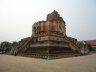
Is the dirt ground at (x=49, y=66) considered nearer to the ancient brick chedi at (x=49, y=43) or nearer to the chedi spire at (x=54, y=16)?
the ancient brick chedi at (x=49, y=43)

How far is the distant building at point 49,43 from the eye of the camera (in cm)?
1879

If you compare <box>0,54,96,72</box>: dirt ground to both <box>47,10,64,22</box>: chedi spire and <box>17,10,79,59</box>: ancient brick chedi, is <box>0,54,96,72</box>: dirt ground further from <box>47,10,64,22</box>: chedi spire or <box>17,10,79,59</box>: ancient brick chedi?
<box>47,10,64,22</box>: chedi spire

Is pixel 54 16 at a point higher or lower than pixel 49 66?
higher

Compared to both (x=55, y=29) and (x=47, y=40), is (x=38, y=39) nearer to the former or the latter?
(x=47, y=40)

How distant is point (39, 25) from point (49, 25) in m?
3.10

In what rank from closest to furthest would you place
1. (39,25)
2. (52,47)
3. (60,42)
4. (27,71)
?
(27,71) < (52,47) < (60,42) < (39,25)

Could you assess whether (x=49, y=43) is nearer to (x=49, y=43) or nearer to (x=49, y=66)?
(x=49, y=43)

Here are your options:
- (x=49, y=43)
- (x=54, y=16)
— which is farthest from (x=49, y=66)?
(x=54, y=16)

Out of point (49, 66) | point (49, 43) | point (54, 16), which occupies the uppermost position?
point (54, 16)

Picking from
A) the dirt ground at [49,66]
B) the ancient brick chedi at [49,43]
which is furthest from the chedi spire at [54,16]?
the dirt ground at [49,66]

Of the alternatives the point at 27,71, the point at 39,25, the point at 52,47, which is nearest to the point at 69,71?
the point at 27,71

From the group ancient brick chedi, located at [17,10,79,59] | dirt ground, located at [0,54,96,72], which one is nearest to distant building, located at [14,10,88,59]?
ancient brick chedi, located at [17,10,79,59]

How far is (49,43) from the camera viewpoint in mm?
19672

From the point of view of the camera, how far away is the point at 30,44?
24078 mm
